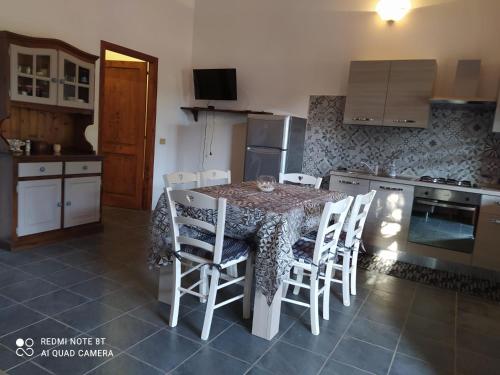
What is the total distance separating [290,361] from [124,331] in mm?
950

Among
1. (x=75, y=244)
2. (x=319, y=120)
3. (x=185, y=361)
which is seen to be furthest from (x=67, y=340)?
(x=319, y=120)

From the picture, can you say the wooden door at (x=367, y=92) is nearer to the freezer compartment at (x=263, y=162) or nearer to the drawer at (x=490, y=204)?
the freezer compartment at (x=263, y=162)

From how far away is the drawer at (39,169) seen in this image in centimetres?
331

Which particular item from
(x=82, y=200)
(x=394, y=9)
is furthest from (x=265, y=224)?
(x=394, y=9)

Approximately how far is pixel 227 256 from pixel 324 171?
278 centimetres

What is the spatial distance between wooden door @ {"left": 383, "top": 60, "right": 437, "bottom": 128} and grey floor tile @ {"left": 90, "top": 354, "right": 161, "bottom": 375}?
3.27m

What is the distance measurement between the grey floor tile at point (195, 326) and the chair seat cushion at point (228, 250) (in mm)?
442

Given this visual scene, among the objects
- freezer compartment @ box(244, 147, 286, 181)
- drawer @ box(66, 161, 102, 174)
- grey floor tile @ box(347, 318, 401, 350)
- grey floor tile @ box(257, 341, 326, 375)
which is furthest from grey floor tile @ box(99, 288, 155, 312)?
freezer compartment @ box(244, 147, 286, 181)

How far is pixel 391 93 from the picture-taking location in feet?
13.1

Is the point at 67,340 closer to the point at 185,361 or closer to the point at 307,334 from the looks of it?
the point at 185,361

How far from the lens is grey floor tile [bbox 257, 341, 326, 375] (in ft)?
6.51

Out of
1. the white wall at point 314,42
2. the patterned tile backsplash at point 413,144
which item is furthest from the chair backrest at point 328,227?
the white wall at point 314,42

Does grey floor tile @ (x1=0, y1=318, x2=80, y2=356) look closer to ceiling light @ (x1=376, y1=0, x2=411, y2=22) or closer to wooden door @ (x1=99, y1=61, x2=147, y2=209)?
wooden door @ (x1=99, y1=61, x2=147, y2=209)

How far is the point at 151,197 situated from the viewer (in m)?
5.40
